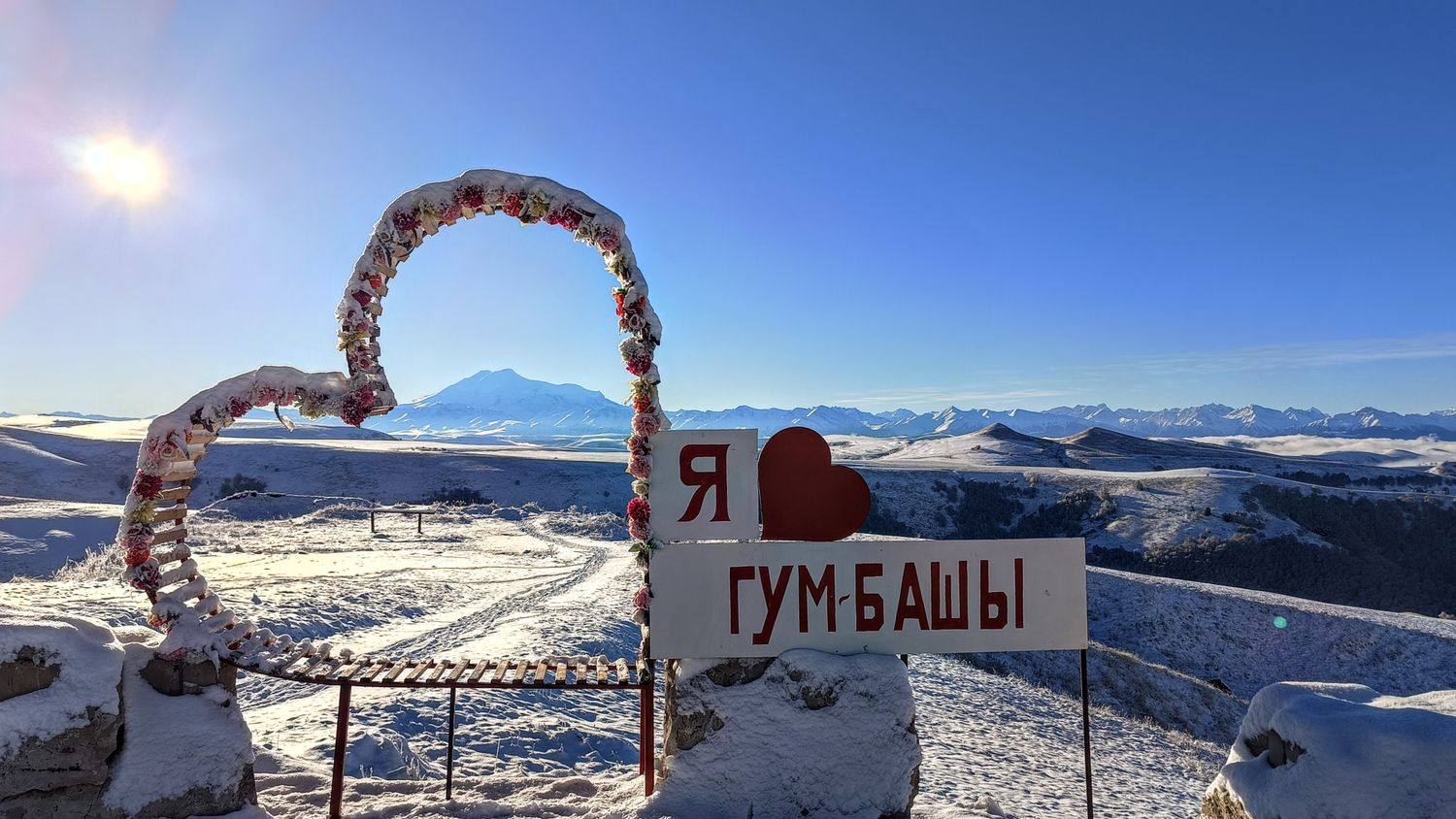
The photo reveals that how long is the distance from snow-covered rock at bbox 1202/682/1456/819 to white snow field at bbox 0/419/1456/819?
111 inches

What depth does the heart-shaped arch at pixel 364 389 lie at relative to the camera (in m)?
6.07

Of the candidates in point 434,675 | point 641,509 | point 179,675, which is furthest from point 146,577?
point 641,509

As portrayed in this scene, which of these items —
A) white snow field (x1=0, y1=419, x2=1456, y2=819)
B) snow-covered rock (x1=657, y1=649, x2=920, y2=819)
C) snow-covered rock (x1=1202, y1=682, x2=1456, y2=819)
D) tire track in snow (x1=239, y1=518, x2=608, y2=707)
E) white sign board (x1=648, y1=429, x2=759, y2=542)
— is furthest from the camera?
tire track in snow (x1=239, y1=518, x2=608, y2=707)

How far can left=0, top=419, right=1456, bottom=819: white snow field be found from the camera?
331 inches

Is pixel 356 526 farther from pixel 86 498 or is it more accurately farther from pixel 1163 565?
pixel 1163 565

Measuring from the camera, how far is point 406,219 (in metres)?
6.21

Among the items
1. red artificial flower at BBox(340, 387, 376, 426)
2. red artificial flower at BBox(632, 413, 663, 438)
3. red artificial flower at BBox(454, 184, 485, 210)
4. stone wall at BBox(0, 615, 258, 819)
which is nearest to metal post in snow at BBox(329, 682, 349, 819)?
stone wall at BBox(0, 615, 258, 819)

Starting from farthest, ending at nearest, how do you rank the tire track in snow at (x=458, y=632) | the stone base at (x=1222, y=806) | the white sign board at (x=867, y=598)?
the tire track in snow at (x=458, y=632) < the white sign board at (x=867, y=598) < the stone base at (x=1222, y=806)

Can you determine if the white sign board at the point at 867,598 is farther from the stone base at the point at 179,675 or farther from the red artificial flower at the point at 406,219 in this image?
the stone base at the point at 179,675

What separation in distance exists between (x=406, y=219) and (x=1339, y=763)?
806 centimetres

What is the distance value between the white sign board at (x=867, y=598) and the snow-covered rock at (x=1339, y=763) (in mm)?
1336

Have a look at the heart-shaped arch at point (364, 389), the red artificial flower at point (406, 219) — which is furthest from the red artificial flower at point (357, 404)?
the red artificial flower at point (406, 219)

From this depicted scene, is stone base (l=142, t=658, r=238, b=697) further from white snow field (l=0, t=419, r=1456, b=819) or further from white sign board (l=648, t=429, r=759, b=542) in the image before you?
white sign board (l=648, t=429, r=759, b=542)

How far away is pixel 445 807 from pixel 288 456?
5711 cm
